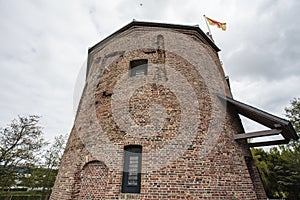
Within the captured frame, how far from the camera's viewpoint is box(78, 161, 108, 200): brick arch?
5.77 metres

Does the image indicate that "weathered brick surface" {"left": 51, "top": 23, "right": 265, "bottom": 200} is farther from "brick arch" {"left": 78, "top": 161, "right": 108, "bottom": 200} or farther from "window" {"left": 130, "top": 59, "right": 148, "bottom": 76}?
"window" {"left": 130, "top": 59, "right": 148, "bottom": 76}

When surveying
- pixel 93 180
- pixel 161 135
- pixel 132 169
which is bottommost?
pixel 93 180

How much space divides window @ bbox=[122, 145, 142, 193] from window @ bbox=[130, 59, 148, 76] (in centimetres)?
298

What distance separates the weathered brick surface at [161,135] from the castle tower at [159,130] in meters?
0.03

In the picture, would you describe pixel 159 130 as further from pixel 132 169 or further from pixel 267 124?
pixel 267 124

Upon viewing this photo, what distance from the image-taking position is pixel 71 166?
22.3 ft

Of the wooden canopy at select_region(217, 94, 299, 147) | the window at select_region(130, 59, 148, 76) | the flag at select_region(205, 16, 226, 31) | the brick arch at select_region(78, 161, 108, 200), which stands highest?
the flag at select_region(205, 16, 226, 31)

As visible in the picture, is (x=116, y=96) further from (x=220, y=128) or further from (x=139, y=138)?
(x=220, y=128)

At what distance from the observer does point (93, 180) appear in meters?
6.07

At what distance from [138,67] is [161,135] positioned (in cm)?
312

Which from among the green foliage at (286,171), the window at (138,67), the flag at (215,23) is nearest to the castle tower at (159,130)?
the window at (138,67)

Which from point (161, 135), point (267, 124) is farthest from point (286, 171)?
point (161, 135)

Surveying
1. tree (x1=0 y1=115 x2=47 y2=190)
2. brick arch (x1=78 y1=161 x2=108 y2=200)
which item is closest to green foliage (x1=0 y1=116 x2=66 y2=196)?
tree (x1=0 y1=115 x2=47 y2=190)

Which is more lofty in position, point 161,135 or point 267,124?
point 267,124
